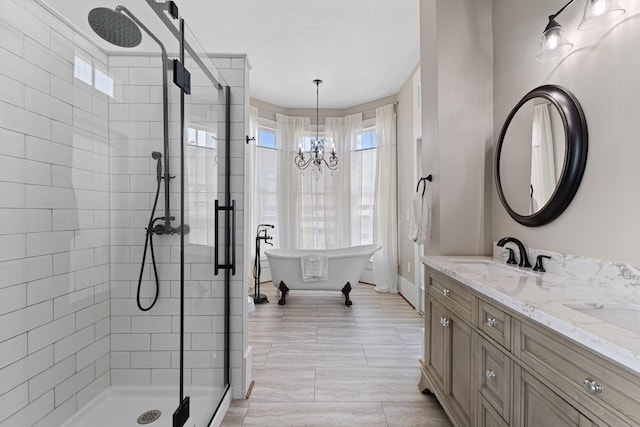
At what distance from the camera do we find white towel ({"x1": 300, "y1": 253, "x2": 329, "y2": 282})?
13.2 feet

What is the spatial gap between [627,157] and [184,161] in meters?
2.00

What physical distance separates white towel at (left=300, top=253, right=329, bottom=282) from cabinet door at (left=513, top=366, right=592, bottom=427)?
3.00 m

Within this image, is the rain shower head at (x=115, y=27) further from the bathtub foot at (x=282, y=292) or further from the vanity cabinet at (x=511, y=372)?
the bathtub foot at (x=282, y=292)

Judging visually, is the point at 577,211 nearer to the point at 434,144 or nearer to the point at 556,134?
the point at 556,134

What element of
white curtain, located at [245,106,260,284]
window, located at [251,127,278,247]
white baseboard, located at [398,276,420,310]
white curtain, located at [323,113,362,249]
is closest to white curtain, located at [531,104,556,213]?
white baseboard, located at [398,276,420,310]

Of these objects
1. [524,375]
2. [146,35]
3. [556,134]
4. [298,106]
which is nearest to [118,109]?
[146,35]

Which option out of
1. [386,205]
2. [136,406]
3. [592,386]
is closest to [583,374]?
[592,386]

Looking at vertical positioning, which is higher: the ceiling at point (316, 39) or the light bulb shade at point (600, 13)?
the ceiling at point (316, 39)

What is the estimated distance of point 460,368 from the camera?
1.56 metres

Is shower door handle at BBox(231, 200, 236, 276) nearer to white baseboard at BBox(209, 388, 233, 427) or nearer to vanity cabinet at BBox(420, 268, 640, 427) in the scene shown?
white baseboard at BBox(209, 388, 233, 427)

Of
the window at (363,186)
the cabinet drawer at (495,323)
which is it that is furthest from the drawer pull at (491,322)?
the window at (363,186)

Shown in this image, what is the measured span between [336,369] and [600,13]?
2.55m

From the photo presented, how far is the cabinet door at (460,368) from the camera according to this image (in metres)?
1.43

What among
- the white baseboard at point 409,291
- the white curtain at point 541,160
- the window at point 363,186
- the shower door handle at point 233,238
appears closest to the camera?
the white curtain at point 541,160
